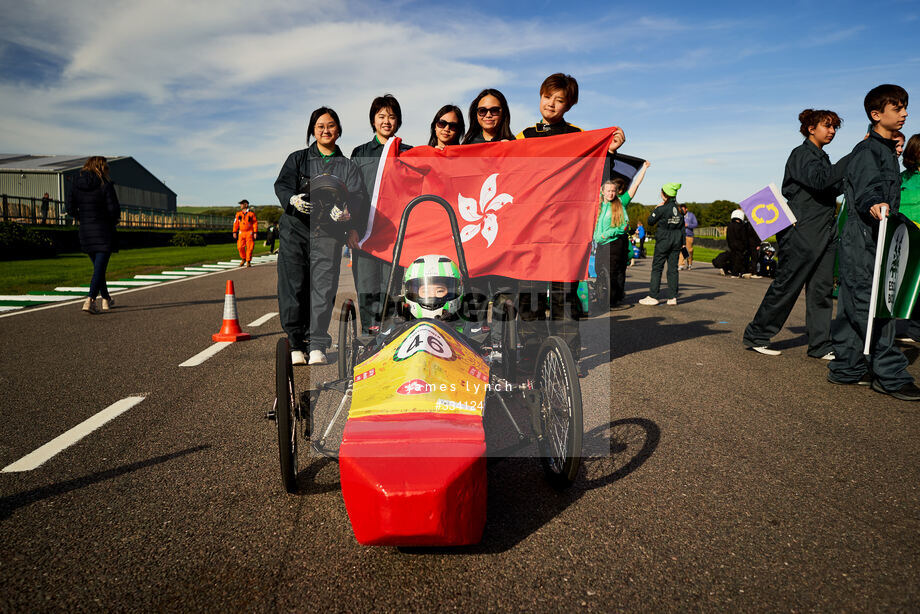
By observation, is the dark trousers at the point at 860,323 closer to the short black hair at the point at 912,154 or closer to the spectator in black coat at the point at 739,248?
the short black hair at the point at 912,154

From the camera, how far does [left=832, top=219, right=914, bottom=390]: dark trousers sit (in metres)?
4.70

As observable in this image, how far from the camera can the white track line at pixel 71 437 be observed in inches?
125

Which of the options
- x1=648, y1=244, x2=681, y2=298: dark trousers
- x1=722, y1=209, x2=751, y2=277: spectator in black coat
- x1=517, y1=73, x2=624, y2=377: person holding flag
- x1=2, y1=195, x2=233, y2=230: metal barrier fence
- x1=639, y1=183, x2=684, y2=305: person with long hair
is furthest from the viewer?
x1=2, y1=195, x2=233, y2=230: metal barrier fence

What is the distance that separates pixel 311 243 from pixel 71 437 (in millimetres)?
2483

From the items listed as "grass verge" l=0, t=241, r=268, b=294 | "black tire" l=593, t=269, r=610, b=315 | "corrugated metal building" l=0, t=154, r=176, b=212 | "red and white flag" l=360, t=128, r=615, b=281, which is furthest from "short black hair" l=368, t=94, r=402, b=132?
"corrugated metal building" l=0, t=154, r=176, b=212

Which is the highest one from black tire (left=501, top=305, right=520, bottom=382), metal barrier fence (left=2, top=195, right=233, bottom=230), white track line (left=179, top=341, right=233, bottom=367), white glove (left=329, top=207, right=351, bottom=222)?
metal barrier fence (left=2, top=195, right=233, bottom=230)

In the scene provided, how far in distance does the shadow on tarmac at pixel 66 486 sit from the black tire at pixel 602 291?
7.85 m

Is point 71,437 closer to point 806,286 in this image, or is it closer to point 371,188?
point 371,188

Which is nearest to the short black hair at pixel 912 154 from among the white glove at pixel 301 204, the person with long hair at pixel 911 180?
the person with long hair at pixel 911 180

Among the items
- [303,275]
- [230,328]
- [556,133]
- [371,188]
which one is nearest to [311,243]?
[303,275]

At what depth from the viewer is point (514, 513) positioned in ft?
8.97

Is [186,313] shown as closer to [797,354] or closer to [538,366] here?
[538,366]

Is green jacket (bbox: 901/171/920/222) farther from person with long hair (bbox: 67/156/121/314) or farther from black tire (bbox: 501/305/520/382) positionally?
person with long hair (bbox: 67/156/121/314)

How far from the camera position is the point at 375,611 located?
6.63ft
